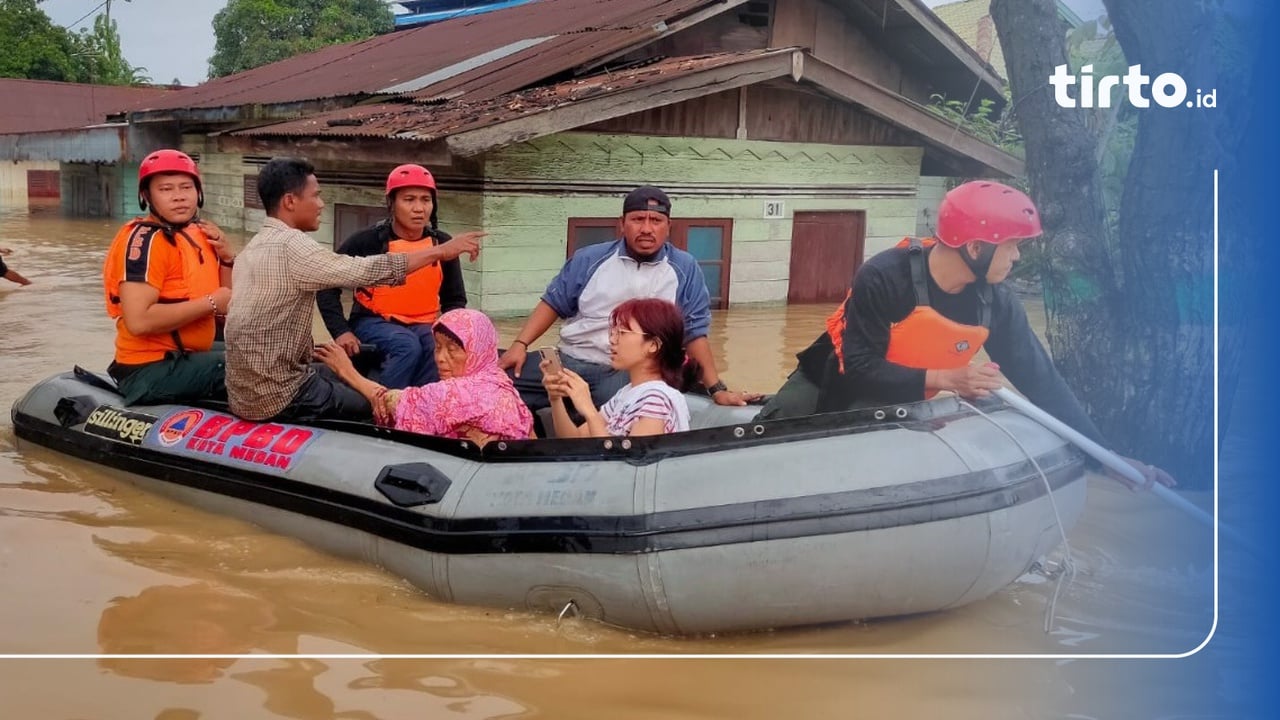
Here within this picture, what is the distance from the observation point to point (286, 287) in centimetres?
380

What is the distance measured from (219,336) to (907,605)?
316 cm

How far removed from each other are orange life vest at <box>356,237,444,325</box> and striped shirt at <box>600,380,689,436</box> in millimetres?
1552

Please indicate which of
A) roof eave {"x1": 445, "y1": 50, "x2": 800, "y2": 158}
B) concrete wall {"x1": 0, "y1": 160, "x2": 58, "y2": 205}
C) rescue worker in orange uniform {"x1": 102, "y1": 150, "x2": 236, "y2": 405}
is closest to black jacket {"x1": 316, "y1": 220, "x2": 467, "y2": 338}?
rescue worker in orange uniform {"x1": 102, "y1": 150, "x2": 236, "y2": 405}

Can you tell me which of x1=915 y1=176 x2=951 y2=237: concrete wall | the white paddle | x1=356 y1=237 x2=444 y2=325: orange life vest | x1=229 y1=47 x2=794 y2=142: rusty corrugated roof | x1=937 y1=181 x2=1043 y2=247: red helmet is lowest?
the white paddle

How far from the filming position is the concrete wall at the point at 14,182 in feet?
57.4

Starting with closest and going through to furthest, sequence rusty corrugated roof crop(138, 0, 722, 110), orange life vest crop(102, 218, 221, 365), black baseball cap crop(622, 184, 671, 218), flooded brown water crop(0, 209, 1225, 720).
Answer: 1. flooded brown water crop(0, 209, 1225, 720)
2. orange life vest crop(102, 218, 221, 365)
3. black baseball cap crop(622, 184, 671, 218)
4. rusty corrugated roof crop(138, 0, 722, 110)

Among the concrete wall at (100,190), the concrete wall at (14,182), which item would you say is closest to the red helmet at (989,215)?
the concrete wall at (100,190)

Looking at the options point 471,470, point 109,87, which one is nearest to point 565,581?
point 471,470

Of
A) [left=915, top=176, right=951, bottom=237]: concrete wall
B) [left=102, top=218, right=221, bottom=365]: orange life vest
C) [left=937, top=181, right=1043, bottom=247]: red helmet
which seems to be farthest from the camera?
[left=915, top=176, right=951, bottom=237]: concrete wall

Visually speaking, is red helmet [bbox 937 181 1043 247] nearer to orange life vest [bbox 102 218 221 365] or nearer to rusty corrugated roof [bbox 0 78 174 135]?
orange life vest [bbox 102 218 221 365]

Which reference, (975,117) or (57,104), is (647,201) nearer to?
(975,117)

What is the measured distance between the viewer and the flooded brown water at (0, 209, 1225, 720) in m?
2.76

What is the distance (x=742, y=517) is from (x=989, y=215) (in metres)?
1.06

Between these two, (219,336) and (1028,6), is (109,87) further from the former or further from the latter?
(1028,6)
